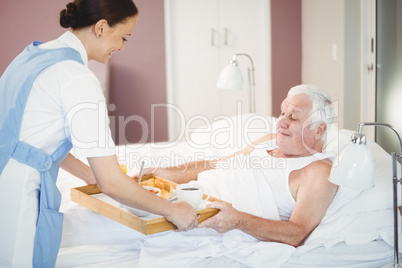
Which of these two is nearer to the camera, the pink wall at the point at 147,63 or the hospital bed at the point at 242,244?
the hospital bed at the point at 242,244

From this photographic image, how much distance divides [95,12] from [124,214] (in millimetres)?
595

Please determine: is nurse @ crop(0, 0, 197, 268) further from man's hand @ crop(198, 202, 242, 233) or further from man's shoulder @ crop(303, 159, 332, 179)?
man's shoulder @ crop(303, 159, 332, 179)

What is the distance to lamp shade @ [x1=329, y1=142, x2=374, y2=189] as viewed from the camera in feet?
4.00

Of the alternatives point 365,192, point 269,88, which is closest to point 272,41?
point 269,88

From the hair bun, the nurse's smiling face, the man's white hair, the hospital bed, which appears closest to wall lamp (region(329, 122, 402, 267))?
the hospital bed

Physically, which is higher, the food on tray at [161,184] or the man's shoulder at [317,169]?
the man's shoulder at [317,169]

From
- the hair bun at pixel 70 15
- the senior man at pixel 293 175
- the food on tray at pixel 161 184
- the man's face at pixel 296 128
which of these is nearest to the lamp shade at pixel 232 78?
the senior man at pixel 293 175

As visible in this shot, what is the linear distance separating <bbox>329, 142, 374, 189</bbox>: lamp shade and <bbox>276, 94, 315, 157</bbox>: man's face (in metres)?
0.63

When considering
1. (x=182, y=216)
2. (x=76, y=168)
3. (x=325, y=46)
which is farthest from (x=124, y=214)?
(x=325, y=46)

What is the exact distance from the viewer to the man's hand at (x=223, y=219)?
55.4 inches

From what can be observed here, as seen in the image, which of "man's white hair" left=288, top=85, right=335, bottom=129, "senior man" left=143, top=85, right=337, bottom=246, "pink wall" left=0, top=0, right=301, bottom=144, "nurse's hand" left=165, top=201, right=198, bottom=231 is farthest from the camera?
"pink wall" left=0, top=0, right=301, bottom=144

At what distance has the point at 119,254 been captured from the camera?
1.46 m

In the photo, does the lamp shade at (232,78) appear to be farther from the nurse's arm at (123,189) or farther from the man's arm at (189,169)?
the nurse's arm at (123,189)

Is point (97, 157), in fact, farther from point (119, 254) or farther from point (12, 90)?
point (119, 254)
